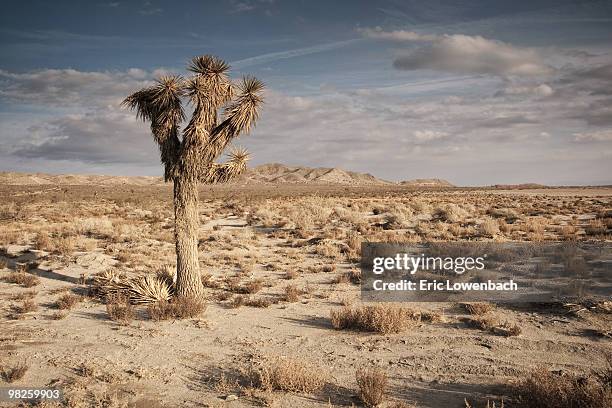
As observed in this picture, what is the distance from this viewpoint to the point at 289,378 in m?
5.99

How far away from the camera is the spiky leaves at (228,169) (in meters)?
10.5

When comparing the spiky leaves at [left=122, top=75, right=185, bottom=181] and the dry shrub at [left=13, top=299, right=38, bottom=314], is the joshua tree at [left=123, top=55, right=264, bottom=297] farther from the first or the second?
the dry shrub at [left=13, top=299, right=38, bottom=314]

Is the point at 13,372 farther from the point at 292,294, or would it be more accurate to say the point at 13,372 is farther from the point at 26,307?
the point at 292,294

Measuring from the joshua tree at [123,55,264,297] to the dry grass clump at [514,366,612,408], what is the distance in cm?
738

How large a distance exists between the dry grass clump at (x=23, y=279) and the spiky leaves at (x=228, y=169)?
20.3 feet

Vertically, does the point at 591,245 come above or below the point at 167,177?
below

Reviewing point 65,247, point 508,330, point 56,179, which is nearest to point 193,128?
point 508,330

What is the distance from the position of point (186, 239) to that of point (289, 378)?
5426 millimetres

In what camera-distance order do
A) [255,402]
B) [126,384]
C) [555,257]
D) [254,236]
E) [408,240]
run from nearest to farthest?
[255,402] → [126,384] → [555,257] → [408,240] → [254,236]

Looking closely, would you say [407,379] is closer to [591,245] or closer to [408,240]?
Answer: [408,240]

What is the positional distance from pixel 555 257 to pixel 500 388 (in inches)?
400

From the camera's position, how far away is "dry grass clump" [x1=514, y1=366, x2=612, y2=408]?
4.64m

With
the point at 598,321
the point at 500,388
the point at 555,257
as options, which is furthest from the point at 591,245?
the point at 500,388

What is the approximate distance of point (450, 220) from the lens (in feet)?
83.7
